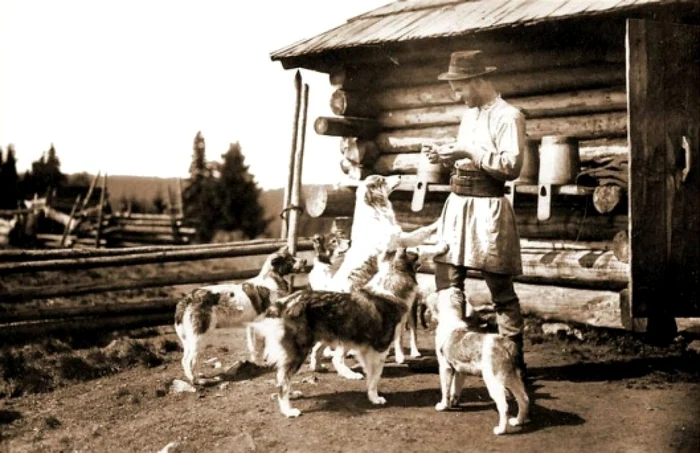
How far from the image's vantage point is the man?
5.91 meters

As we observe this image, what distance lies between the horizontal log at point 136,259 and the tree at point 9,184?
12161 mm

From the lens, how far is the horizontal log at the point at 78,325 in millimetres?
8500

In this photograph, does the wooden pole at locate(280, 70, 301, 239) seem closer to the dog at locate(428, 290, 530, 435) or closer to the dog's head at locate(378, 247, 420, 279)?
the dog's head at locate(378, 247, 420, 279)

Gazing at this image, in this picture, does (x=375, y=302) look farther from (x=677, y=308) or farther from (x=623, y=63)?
(x=623, y=63)

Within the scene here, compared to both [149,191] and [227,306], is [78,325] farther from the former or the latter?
[149,191]

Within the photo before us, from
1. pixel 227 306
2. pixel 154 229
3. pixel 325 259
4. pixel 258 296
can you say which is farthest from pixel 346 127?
pixel 154 229

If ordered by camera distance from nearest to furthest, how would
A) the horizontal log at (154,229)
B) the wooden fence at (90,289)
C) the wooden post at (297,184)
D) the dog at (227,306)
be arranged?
the dog at (227,306)
the wooden fence at (90,289)
the wooden post at (297,184)
the horizontal log at (154,229)

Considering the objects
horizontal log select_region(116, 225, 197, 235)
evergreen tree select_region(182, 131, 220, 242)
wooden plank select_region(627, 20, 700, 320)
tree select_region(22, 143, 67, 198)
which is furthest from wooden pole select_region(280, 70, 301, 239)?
tree select_region(22, 143, 67, 198)

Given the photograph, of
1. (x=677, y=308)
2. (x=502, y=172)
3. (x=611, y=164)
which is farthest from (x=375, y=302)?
(x=611, y=164)

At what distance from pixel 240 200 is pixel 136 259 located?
1480 cm

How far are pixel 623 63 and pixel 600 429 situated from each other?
4.26m

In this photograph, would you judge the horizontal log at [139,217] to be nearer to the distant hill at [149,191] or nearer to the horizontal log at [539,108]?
the distant hill at [149,191]

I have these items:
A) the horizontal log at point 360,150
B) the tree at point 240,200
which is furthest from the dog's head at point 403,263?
the tree at point 240,200

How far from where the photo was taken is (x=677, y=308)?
5703 mm
